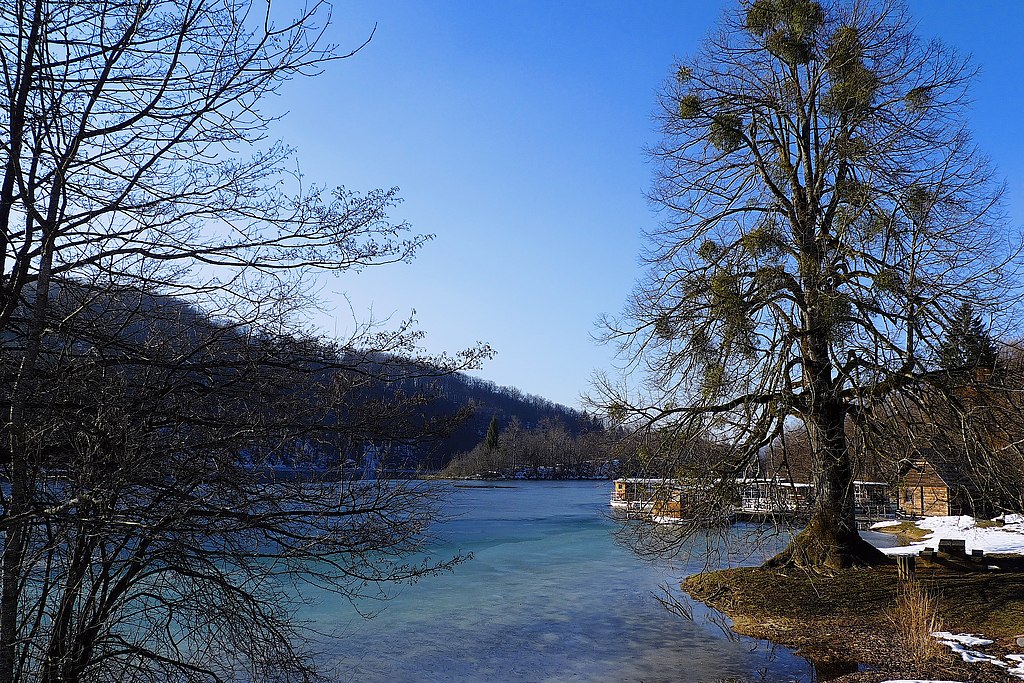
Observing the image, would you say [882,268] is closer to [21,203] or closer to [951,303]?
[951,303]

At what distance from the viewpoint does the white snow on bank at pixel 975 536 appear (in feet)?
45.5

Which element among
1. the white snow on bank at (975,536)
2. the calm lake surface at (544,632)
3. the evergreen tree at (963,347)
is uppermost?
the evergreen tree at (963,347)

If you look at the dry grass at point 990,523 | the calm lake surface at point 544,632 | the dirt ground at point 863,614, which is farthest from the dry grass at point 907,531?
the dirt ground at point 863,614

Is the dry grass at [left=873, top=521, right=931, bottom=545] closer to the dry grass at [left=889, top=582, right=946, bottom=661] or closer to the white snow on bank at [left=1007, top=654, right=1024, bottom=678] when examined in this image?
the dry grass at [left=889, top=582, right=946, bottom=661]

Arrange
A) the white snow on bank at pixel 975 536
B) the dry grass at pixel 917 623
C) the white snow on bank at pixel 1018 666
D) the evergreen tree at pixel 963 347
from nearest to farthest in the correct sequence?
the white snow on bank at pixel 1018 666
the dry grass at pixel 917 623
the evergreen tree at pixel 963 347
the white snow on bank at pixel 975 536

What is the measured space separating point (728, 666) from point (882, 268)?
188 inches

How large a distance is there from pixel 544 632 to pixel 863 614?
371 centimetres

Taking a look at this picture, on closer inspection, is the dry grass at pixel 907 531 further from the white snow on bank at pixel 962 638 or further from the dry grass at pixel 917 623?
the white snow on bank at pixel 962 638

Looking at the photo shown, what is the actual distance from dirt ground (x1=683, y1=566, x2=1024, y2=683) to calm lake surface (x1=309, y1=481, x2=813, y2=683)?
40 centimetres

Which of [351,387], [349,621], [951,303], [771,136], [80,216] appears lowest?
[349,621]

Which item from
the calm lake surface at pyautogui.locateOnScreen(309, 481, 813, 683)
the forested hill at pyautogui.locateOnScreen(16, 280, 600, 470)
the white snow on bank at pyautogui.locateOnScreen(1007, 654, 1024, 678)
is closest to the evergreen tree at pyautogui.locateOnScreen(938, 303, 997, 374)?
the white snow on bank at pyautogui.locateOnScreen(1007, 654, 1024, 678)

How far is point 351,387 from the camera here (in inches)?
178

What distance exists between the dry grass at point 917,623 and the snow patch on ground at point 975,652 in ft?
0.36

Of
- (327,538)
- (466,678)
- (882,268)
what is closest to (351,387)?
(327,538)
